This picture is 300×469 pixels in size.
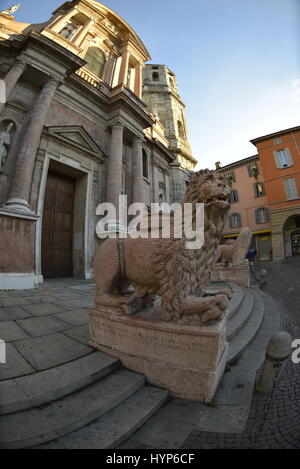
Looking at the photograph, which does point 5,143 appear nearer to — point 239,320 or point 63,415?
point 63,415

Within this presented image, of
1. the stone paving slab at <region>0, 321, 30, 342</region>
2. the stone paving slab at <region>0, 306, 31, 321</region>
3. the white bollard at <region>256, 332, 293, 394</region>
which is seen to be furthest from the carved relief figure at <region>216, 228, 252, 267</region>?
the stone paving slab at <region>0, 321, 30, 342</region>

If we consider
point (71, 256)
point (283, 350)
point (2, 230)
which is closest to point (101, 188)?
point (71, 256)

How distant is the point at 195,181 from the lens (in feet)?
6.52

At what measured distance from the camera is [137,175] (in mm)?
10508

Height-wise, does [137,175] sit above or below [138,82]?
below

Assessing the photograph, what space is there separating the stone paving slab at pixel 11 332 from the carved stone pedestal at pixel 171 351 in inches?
38.3

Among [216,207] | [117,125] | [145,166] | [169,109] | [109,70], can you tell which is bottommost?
[216,207]

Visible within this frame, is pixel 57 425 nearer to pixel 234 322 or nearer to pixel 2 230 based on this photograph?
pixel 234 322

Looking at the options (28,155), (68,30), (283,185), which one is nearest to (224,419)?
(28,155)

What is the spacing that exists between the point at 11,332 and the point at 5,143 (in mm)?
6641

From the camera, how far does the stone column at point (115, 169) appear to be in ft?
28.3

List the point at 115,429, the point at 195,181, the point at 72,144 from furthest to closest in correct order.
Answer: the point at 72,144, the point at 195,181, the point at 115,429

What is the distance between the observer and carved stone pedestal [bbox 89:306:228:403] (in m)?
1.45
